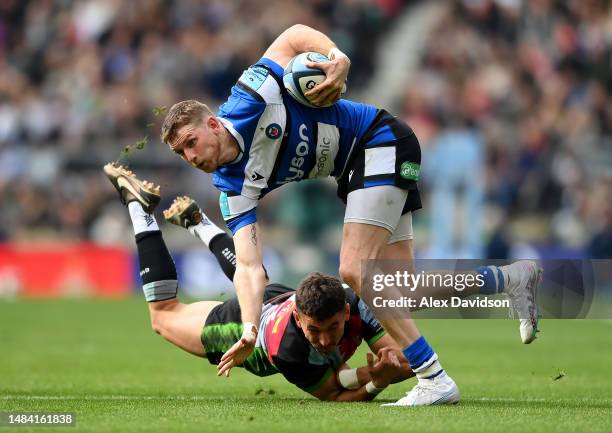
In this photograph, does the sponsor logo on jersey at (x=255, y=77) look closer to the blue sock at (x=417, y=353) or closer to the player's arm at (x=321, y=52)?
the player's arm at (x=321, y=52)

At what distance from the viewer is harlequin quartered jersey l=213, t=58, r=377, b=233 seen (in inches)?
288

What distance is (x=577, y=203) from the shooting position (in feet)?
64.3

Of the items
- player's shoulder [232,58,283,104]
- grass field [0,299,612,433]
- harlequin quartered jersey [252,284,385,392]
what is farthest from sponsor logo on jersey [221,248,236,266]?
player's shoulder [232,58,283,104]

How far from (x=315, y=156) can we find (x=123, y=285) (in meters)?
14.5

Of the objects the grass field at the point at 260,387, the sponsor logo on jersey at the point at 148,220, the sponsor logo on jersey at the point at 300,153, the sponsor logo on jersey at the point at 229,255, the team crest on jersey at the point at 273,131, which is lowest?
the grass field at the point at 260,387

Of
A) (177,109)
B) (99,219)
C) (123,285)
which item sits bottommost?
(123,285)

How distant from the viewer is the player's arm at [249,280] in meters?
6.66

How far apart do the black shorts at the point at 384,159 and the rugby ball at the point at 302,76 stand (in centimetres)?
47

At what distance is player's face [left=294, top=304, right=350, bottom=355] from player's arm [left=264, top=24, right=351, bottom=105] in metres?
1.41

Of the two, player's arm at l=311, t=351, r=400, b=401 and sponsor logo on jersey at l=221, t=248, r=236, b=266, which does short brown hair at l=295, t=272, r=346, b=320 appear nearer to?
player's arm at l=311, t=351, r=400, b=401

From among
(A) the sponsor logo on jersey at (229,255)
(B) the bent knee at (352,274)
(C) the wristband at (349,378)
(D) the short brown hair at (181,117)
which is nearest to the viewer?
(D) the short brown hair at (181,117)

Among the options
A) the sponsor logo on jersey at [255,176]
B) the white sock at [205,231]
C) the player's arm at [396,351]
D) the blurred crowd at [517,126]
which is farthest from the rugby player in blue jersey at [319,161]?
the blurred crowd at [517,126]

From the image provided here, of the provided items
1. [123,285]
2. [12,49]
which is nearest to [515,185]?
[123,285]

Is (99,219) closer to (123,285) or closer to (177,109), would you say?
(123,285)
